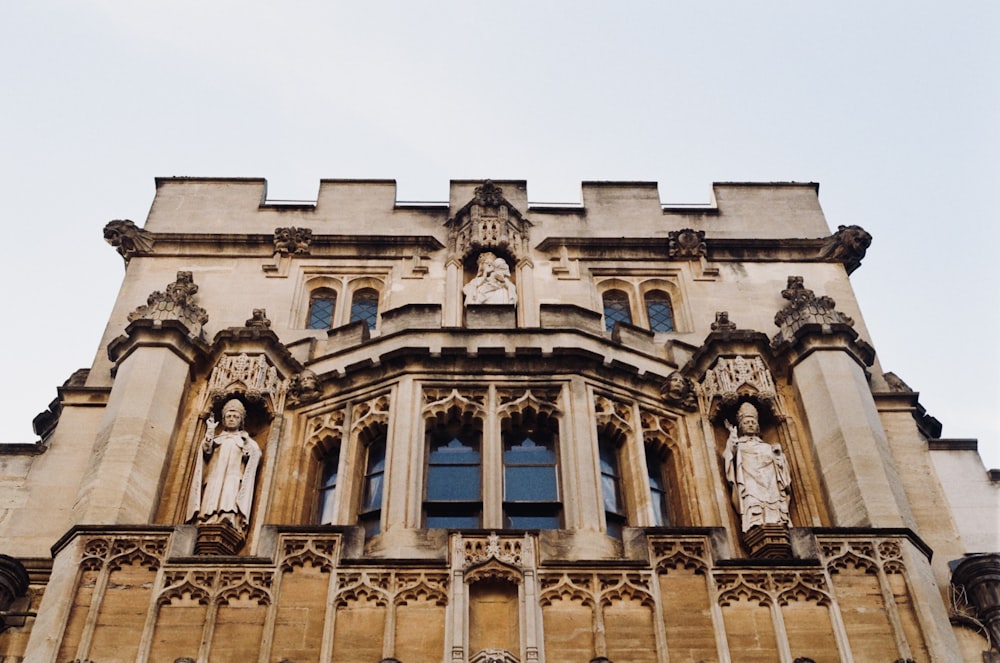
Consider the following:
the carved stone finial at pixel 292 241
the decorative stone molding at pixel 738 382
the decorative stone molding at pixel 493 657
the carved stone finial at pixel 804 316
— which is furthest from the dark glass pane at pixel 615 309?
the decorative stone molding at pixel 493 657

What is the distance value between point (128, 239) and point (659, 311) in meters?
7.66

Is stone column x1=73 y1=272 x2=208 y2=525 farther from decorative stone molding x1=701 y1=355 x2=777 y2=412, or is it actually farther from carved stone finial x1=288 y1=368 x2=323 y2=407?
decorative stone molding x1=701 y1=355 x2=777 y2=412

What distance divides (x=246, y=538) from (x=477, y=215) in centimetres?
668

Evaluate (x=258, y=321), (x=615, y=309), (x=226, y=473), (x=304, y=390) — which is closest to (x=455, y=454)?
(x=304, y=390)

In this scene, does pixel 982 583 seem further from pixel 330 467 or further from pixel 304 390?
pixel 304 390

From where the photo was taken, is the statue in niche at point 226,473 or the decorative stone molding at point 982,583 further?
the statue in niche at point 226,473

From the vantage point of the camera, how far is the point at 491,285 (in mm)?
17531

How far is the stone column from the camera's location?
1344 centimetres

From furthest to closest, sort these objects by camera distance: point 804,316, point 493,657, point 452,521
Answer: point 804,316, point 452,521, point 493,657

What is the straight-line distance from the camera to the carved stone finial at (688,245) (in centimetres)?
1861

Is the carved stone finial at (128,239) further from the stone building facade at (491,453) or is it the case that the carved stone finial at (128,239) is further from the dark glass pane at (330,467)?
the dark glass pane at (330,467)

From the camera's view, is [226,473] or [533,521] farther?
[226,473]

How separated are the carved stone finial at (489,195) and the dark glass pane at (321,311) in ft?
8.50

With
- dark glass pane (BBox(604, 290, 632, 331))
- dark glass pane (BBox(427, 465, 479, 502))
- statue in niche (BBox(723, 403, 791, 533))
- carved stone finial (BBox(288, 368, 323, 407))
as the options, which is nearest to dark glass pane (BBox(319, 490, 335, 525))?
dark glass pane (BBox(427, 465, 479, 502))
